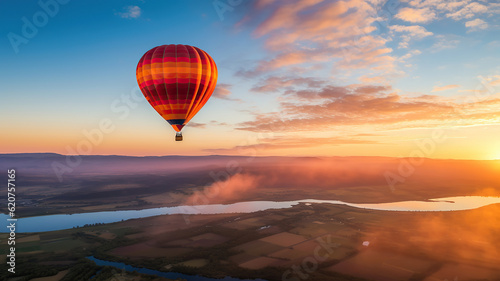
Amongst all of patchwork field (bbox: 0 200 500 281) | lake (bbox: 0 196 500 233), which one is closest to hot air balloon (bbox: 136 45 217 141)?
patchwork field (bbox: 0 200 500 281)

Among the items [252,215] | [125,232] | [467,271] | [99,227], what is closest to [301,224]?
[252,215]

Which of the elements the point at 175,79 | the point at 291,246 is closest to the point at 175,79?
the point at 175,79

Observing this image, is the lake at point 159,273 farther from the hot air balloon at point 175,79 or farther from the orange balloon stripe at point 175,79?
the orange balloon stripe at point 175,79

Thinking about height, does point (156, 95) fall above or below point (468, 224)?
above

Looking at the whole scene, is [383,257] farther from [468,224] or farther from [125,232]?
[125,232]

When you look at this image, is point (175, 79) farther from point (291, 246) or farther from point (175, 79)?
point (291, 246)

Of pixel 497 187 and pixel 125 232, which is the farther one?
pixel 497 187
